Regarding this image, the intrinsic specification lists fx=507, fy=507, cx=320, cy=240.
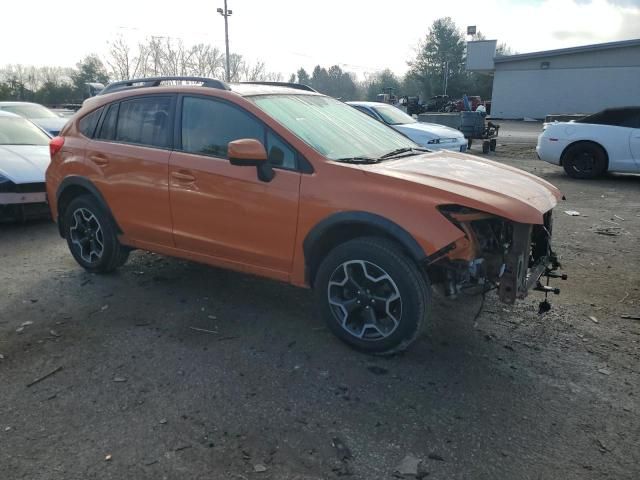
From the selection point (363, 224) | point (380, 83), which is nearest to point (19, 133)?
point (363, 224)

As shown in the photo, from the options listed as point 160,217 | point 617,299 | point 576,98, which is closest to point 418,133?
point 617,299

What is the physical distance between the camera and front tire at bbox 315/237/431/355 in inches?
128

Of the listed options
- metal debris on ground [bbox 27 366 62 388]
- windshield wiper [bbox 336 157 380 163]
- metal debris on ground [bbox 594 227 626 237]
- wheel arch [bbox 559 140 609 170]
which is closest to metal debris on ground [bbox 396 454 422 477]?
windshield wiper [bbox 336 157 380 163]

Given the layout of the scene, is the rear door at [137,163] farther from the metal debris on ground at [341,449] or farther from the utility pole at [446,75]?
the utility pole at [446,75]

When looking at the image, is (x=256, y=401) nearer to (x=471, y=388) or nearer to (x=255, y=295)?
(x=471, y=388)

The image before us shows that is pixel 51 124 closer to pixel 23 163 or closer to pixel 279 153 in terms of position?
pixel 23 163

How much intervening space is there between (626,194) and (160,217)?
28.1 feet

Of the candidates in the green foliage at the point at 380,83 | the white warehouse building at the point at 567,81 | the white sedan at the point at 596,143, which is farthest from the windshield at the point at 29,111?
the green foliage at the point at 380,83

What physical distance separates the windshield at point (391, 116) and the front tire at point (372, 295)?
8.67 m

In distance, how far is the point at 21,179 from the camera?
6559mm

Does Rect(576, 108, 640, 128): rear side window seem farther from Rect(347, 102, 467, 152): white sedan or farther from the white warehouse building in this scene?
the white warehouse building

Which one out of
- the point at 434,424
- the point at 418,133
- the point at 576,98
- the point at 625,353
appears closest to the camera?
the point at 434,424

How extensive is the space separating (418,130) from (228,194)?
831 cm

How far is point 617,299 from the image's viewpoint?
A: 4473 mm
